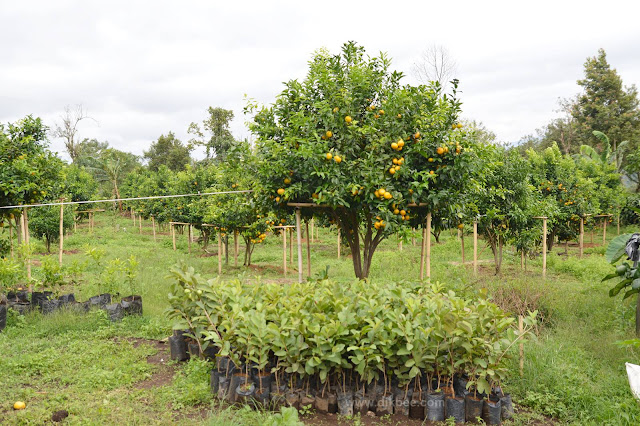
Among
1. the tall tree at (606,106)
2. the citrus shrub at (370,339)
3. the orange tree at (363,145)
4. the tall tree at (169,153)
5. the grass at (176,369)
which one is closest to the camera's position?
the citrus shrub at (370,339)

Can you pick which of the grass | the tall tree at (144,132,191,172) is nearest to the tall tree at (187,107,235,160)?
the tall tree at (144,132,191,172)

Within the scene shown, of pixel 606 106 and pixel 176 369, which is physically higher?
pixel 606 106

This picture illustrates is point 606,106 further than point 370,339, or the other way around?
point 606,106

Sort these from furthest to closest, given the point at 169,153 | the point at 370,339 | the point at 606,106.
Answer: the point at 169,153 → the point at 606,106 → the point at 370,339

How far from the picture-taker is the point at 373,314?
3969 mm

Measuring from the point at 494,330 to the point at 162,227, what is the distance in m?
25.7

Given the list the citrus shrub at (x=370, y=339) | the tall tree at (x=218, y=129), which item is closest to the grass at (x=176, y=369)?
the citrus shrub at (x=370, y=339)

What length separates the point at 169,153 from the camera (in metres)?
36.7

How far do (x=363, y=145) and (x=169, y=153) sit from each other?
33.5 metres

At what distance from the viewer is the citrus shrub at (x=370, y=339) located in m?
3.69

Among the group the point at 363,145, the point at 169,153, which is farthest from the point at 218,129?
the point at 363,145

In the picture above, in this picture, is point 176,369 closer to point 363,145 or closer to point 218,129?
point 363,145

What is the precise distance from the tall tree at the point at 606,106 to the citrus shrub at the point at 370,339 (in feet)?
93.6

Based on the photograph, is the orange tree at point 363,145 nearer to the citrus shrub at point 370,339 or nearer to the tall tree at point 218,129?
the citrus shrub at point 370,339
